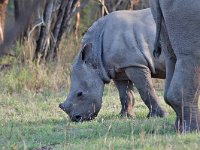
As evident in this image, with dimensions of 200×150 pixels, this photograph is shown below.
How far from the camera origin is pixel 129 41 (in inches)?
332

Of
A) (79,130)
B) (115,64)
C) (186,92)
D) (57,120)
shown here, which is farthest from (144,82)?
(186,92)

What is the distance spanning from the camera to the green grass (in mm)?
5090

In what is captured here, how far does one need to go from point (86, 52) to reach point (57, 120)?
1.12m

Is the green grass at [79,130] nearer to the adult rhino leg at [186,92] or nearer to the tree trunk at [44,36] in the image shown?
the adult rhino leg at [186,92]

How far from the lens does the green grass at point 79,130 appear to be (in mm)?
5090

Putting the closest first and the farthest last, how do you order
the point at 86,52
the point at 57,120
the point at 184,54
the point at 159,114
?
the point at 184,54 < the point at 57,120 < the point at 159,114 < the point at 86,52

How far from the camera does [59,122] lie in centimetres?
782

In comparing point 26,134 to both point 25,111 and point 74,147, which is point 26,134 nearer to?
point 74,147

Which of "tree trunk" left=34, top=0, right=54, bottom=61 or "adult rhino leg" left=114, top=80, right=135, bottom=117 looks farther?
"tree trunk" left=34, top=0, right=54, bottom=61

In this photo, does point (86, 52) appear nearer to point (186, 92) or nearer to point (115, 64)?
point (115, 64)

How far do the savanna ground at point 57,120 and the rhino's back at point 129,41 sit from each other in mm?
734

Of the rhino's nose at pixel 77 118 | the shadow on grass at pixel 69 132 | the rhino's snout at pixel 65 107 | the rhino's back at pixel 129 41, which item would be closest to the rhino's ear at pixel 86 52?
the rhino's back at pixel 129 41

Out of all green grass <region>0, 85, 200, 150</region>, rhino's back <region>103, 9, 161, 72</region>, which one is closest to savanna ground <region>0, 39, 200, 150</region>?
green grass <region>0, 85, 200, 150</region>

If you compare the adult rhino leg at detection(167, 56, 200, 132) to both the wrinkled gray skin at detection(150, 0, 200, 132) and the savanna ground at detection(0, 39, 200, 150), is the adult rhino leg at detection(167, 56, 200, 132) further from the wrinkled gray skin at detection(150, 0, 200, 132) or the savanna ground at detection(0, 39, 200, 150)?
the savanna ground at detection(0, 39, 200, 150)
